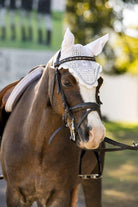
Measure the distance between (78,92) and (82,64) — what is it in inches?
8.7

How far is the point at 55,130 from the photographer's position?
3.80 meters

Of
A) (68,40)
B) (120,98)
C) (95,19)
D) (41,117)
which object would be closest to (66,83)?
(68,40)

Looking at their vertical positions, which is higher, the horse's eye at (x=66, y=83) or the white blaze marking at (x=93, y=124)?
the horse's eye at (x=66, y=83)

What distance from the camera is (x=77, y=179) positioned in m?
4.09

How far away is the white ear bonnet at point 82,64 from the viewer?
333 cm

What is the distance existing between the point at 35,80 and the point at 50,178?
102 centimetres

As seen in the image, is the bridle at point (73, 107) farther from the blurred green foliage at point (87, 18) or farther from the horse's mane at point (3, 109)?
the blurred green foliage at point (87, 18)

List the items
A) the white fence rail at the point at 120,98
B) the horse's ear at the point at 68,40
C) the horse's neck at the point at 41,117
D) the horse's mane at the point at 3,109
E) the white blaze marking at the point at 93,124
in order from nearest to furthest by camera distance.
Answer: the white blaze marking at the point at 93,124 → the horse's ear at the point at 68,40 → the horse's neck at the point at 41,117 → the horse's mane at the point at 3,109 → the white fence rail at the point at 120,98

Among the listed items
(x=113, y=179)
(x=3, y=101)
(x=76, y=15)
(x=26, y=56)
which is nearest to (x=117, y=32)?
(x=76, y=15)

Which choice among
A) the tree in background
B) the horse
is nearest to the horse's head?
the horse

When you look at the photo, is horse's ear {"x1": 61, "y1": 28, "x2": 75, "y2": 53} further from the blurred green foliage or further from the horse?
the blurred green foliage

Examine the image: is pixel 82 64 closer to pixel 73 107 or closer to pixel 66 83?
pixel 66 83

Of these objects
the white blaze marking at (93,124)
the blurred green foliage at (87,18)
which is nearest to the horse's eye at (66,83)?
the white blaze marking at (93,124)

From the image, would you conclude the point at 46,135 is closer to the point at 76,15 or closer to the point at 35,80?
the point at 35,80
